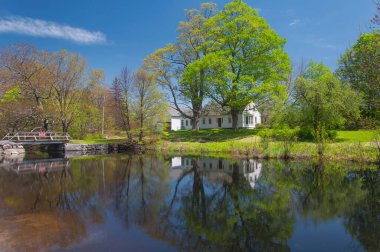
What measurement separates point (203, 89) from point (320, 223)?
2800 cm

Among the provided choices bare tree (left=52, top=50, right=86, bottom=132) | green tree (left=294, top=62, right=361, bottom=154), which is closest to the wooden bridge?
bare tree (left=52, top=50, right=86, bottom=132)

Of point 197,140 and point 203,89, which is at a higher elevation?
point 203,89

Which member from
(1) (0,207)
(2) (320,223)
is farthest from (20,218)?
Result: (2) (320,223)

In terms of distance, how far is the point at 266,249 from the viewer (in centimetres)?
530

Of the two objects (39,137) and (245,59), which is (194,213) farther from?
(39,137)

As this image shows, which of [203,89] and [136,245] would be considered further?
[203,89]

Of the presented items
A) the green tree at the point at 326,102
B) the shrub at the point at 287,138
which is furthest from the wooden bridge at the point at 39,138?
the green tree at the point at 326,102

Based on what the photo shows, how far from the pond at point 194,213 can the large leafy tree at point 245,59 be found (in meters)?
18.9

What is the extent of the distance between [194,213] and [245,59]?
2746cm

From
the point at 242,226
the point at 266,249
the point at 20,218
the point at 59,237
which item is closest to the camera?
the point at 266,249

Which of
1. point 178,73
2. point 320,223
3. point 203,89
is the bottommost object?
point 320,223

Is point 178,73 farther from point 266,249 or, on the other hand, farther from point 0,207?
point 266,249

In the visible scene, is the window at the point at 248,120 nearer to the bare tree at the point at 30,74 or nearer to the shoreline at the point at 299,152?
the shoreline at the point at 299,152

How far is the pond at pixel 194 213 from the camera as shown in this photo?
561 centimetres
